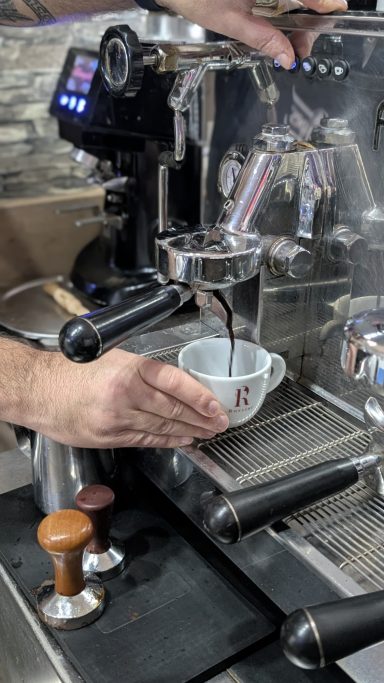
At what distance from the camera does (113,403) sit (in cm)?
63

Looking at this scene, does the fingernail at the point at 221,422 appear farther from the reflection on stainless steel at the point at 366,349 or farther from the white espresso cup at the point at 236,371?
the reflection on stainless steel at the point at 366,349

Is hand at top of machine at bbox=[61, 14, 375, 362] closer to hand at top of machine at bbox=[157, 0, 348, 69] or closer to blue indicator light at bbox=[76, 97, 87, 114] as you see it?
hand at top of machine at bbox=[157, 0, 348, 69]

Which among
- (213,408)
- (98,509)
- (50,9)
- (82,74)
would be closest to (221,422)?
(213,408)

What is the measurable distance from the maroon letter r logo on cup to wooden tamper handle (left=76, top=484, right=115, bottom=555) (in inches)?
5.5

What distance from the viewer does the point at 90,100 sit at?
112cm

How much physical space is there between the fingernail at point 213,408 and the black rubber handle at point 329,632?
0.22 m

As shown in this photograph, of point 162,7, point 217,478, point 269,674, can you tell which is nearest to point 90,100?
point 162,7

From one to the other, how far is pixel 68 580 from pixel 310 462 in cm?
23

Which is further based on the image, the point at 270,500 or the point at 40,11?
the point at 40,11

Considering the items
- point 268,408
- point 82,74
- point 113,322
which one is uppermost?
point 82,74

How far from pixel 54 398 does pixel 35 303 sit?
723mm

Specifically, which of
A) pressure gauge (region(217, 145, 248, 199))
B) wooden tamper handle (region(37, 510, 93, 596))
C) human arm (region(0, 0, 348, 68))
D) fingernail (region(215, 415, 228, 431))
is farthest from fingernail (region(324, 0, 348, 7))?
wooden tamper handle (region(37, 510, 93, 596))

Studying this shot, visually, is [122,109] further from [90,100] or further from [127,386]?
[127,386]

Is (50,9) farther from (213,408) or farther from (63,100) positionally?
(213,408)
